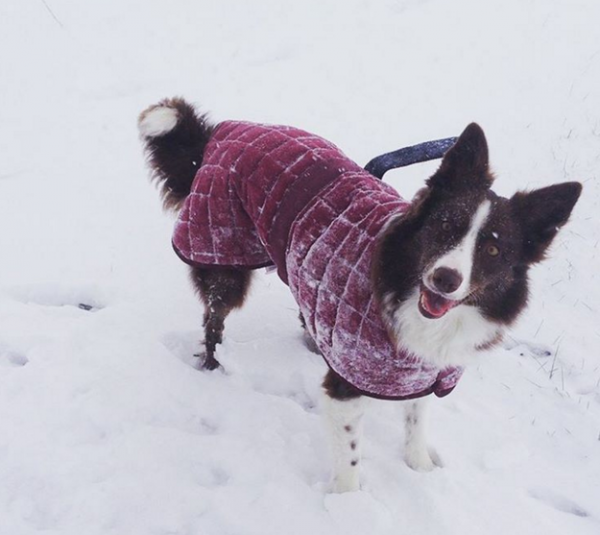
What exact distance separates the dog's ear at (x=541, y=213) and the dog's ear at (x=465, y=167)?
0.51 feet

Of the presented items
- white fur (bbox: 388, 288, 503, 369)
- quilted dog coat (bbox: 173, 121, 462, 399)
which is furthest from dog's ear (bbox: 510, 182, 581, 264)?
quilted dog coat (bbox: 173, 121, 462, 399)

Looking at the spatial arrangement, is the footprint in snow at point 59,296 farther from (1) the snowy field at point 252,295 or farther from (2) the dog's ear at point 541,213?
(2) the dog's ear at point 541,213

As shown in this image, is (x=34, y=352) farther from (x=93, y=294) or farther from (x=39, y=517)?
(x=39, y=517)

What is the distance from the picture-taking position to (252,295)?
3.70 m

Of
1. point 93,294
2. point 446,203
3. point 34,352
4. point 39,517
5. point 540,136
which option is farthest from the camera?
point 540,136

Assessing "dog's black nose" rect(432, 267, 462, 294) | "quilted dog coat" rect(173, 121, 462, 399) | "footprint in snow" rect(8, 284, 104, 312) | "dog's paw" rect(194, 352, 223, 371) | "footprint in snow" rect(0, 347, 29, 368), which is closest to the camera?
"dog's black nose" rect(432, 267, 462, 294)

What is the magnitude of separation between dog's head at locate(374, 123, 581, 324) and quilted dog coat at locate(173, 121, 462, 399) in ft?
0.56

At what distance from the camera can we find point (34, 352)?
3.22m

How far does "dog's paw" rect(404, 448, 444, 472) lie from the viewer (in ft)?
9.50

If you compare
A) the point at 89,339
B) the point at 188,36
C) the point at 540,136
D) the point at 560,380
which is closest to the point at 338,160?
the point at 89,339

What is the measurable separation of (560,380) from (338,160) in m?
2.01

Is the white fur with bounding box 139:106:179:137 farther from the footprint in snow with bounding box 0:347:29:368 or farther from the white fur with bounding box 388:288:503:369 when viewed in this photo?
the white fur with bounding box 388:288:503:369

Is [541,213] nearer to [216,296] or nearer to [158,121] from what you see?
A: [216,296]

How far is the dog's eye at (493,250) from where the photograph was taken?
2139 mm
